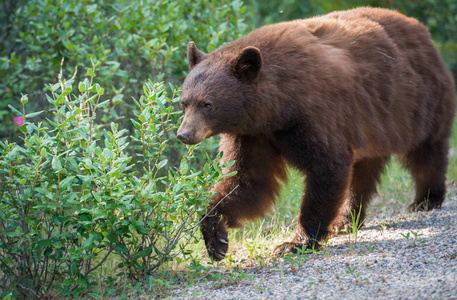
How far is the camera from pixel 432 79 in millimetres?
5641

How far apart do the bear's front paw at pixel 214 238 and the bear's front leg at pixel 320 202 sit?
40cm

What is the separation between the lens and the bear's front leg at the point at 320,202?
4434 millimetres

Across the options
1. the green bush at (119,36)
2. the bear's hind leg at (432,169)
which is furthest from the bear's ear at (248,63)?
the bear's hind leg at (432,169)

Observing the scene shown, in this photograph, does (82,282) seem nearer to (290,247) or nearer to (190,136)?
(190,136)

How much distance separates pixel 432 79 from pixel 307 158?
6.50 feet

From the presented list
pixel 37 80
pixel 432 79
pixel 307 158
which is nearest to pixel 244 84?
pixel 307 158

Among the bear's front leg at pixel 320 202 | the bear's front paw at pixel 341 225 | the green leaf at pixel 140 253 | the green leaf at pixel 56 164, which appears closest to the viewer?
the green leaf at pixel 56 164

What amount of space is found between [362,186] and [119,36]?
305 cm

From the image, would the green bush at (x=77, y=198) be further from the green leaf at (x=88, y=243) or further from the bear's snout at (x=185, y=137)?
the bear's snout at (x=185, y=137)

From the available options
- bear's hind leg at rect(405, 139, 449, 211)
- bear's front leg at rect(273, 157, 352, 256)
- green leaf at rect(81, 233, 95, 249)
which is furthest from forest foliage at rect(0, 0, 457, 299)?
bear's hind leg at rect(405, 139, 449, 211)

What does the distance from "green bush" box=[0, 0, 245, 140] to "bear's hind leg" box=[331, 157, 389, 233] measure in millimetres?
1945

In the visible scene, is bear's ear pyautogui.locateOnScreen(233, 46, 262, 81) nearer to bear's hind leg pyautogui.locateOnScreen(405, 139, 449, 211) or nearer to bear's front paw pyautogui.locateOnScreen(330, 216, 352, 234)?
bear's front paw pyautogui.locateOnScreen(330, 216, 352, 234)

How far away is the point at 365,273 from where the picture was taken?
3.73 metres

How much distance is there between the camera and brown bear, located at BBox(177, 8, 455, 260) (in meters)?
4.25
